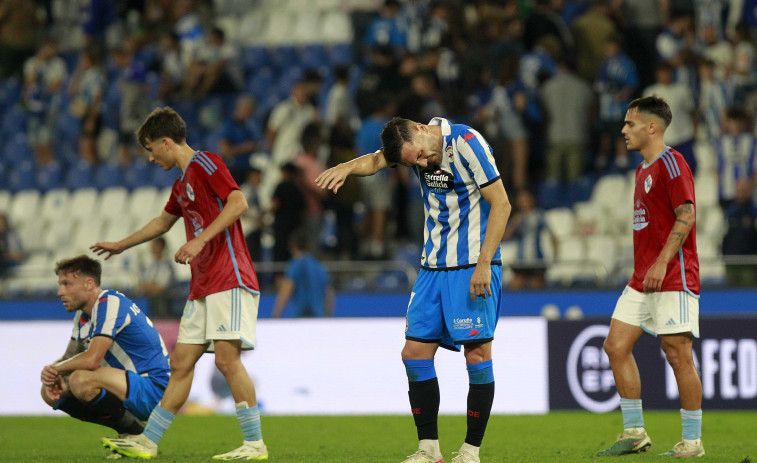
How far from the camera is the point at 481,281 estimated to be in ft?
18.8

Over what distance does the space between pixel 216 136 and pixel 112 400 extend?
10229 millimetres

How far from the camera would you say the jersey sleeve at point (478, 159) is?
586 cm

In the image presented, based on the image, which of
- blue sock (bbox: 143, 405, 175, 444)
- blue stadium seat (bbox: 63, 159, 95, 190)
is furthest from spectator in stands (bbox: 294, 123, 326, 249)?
blue sock (bbox: 143, 405, 175, 444)

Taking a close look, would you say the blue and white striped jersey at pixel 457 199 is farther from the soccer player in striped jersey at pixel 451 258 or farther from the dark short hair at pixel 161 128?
the dark short hair at pixel 161 128

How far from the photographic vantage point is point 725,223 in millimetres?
12750

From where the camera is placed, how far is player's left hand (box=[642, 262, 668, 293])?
648 centimetres

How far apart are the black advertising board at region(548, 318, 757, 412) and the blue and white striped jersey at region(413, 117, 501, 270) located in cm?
489

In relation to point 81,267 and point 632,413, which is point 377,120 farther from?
point 632,413

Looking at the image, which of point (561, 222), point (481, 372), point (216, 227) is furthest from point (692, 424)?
point (561, 222)

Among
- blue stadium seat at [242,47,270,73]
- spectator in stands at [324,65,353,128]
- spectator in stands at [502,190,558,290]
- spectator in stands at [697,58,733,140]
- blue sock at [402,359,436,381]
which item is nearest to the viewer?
blue sock at [402,359,436,381]

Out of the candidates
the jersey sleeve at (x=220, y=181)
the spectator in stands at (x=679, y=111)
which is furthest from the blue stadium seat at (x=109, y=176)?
the jersey sleeve at (x=220, y=181)

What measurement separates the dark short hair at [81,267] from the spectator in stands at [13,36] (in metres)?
13.0

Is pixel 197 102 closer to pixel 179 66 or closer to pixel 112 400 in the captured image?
pixel 179 66

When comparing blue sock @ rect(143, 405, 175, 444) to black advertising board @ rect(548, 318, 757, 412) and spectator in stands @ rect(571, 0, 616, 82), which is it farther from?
spectator in stands @ rect(571, 0, 616, 82)
